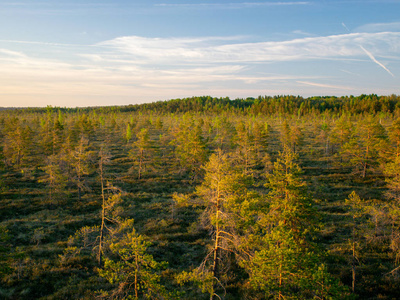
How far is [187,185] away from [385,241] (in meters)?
25.4

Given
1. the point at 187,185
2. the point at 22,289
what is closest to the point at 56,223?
the point at 22,289

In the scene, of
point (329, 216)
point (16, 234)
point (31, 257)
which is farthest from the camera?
point (329, 216)

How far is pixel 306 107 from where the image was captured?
400ft

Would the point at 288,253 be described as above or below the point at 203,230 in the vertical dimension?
above

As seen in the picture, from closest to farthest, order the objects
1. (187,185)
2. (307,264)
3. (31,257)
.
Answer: (307,264) < (31,257) < (187,185)

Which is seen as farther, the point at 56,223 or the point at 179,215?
the point at 179,215

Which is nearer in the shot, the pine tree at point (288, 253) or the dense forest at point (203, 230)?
the pine tree at point (288, 253)

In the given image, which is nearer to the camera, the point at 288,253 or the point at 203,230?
the point at 288,253

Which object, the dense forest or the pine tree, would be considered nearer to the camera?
the pine tree

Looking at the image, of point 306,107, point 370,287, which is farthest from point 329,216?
Answer: point 306,107

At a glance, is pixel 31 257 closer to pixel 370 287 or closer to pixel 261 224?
pixel 261 224

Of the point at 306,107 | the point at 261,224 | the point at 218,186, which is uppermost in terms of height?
the point at 306,107

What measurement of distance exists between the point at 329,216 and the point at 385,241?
5.97 meters

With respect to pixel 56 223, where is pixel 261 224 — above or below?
above
